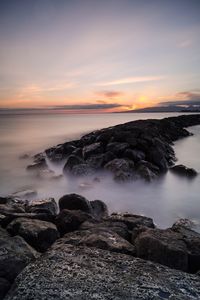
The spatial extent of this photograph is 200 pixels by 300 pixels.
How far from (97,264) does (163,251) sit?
2.77 ft

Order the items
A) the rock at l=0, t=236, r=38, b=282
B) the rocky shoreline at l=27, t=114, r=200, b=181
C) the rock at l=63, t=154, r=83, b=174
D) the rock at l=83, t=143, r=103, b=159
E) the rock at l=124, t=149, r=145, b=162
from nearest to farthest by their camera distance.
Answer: the rock at l=0, t=236, r=38, b=282 → the rocky shoreline at l=27, t=114, r=200, b=181 → the rock at l=63, t=154, r=83, b=174 → the rock at l=124, t=149, r=145, b=162 → the rock at l=83, t=143, r=103, b=159

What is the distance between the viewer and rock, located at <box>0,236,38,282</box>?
8.73 ft

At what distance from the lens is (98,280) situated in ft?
7.87

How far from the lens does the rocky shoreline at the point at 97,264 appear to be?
2.27 m

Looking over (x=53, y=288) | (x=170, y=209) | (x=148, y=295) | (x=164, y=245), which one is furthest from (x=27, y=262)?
Result: (x=170, y=209)

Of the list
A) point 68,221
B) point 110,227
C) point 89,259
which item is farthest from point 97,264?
point 68,221

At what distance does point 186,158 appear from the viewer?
1606 centimetres

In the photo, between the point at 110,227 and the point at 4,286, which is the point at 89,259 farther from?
the point at 110,227

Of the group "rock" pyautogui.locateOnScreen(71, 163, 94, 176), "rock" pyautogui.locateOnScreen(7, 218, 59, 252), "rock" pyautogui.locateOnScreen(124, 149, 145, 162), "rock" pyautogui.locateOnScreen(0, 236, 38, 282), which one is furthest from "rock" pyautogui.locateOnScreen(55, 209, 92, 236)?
"rock" pyautogui.locateOnScreen(124, 149, 145, 162)

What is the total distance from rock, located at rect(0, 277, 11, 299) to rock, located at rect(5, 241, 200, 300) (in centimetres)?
17

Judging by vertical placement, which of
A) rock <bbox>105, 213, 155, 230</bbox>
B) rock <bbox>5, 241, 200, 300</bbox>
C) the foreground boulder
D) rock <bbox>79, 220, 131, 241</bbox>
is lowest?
rock <bbox>105, 213, 155, 230</bbox>

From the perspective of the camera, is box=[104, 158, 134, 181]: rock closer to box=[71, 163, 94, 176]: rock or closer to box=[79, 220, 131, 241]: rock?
box=[71, 163, 94, 176]: rock

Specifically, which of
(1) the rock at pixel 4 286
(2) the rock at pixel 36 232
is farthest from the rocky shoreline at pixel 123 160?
(1) the rock at pixel 4 286

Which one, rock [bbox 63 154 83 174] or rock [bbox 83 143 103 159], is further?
rock [bbox 83 143 103 159]
